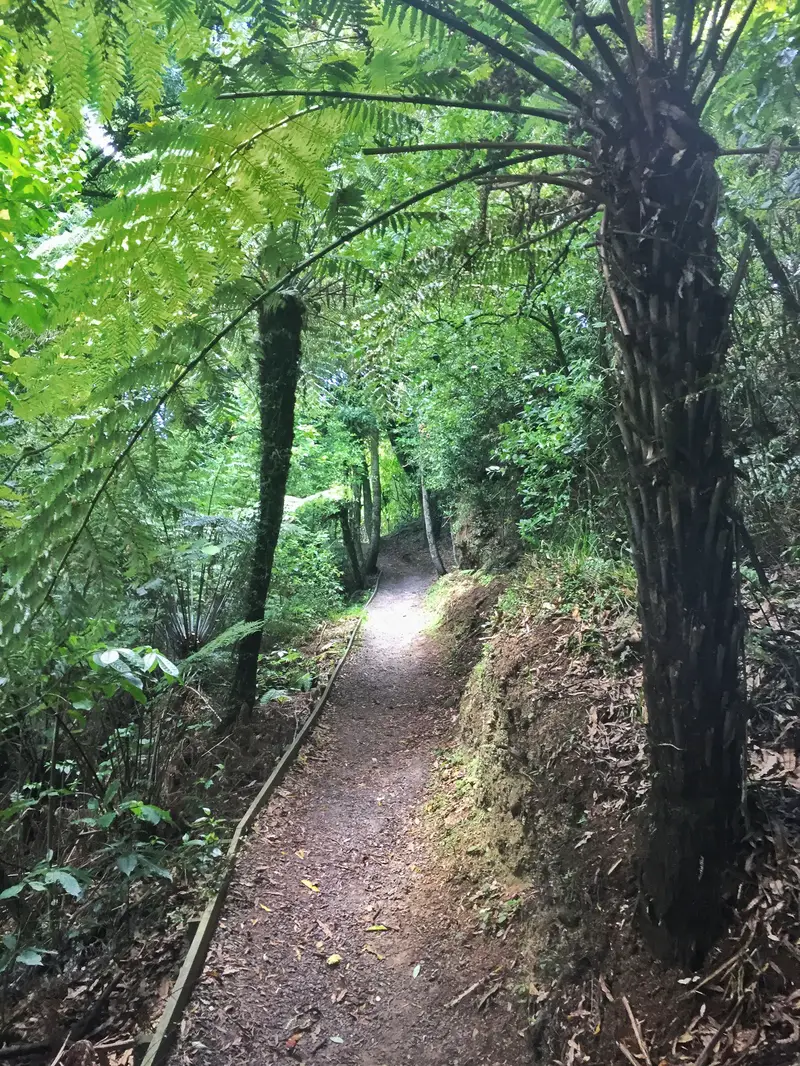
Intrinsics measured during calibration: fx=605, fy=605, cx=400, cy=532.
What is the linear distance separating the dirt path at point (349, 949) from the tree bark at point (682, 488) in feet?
5.59

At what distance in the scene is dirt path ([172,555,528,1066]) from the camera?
Result: 10.7 ft

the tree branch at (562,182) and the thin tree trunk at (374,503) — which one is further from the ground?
the tree branch at (562,182)

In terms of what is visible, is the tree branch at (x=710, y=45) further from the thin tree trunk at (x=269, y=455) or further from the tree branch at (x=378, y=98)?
the thin tree trunk at (x=269, y=455)

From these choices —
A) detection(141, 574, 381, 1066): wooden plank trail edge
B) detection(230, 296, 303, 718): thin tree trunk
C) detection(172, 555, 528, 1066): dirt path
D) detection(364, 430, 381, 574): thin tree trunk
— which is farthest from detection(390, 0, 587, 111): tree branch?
detection(364, 430, 381, 574): thin tree trunk

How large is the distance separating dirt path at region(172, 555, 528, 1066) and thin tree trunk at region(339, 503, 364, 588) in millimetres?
11304

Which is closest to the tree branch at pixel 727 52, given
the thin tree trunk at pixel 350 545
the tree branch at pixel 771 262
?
the tree branch at pixel 771 262

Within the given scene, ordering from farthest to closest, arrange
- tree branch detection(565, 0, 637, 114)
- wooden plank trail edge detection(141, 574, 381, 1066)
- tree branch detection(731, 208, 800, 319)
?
wooden plank trail edge detection(141, 574, 381, 1066)
tree branch detection(731, 208, 800, 319)
tree branch detection(565, 0, 637, 114)

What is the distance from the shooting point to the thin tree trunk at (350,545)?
1755cm

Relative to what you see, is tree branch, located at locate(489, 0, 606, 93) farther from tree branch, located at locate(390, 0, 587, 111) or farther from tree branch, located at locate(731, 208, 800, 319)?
tree branch, located at locate(731, 208, 800, 319)

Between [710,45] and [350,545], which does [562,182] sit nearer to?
[710,45]

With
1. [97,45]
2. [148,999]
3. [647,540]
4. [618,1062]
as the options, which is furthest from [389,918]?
[97,45]

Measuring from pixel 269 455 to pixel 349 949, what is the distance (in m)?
4.83

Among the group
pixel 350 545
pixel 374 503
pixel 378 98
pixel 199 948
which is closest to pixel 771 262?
pixel 378 98

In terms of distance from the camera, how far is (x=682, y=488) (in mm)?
2047
